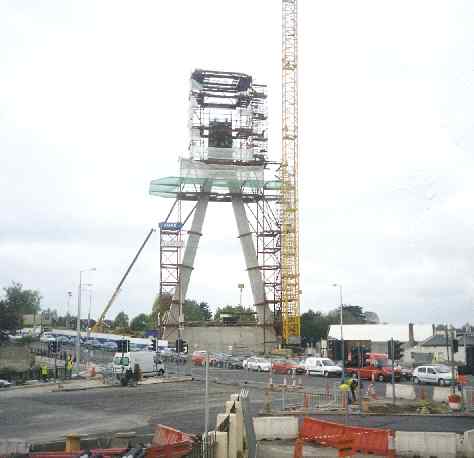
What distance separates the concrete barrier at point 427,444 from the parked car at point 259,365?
38.4m

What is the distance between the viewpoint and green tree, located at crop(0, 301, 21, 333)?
198ft

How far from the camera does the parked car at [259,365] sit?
54562 mm

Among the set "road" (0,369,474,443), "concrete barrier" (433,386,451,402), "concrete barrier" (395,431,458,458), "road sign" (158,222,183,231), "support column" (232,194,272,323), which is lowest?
"road" (0,369,474,443)

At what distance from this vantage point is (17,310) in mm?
65562

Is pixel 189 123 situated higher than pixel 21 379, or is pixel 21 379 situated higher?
pixel 189 123

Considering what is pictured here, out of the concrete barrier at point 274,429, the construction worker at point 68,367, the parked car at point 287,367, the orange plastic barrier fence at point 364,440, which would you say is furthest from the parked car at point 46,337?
the orange plastic barrier fence at point 364,440

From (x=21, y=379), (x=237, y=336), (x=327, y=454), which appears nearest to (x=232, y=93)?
(x=237, y=336)

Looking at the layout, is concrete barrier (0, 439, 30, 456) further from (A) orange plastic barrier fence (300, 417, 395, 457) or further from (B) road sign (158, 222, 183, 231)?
(B) road sign (158, 222, 183, 231)

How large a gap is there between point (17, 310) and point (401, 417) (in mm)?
50722

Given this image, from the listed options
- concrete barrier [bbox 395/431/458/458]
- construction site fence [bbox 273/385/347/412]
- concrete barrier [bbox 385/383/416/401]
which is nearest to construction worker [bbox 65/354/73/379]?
construction site fence [bbox 273/385/347/412]

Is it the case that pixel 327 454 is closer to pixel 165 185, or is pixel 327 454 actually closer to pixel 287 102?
pixel 165 185

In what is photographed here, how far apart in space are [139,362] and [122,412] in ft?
66.8

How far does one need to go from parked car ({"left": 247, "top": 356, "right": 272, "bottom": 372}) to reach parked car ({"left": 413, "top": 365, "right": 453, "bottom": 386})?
48.3 ft

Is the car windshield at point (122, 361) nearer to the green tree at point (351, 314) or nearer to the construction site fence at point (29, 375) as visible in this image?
the construction site fence at point (29, 375)
